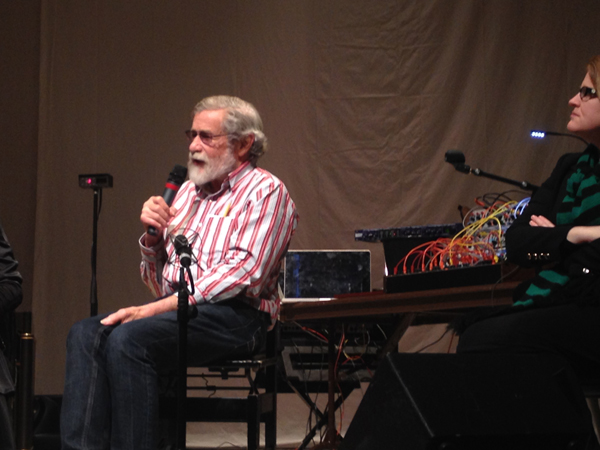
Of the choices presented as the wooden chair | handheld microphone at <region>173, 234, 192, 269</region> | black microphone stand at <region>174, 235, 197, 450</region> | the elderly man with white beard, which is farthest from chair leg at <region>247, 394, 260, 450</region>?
handheld microphone at <region>173, 234, 192, 269</region>

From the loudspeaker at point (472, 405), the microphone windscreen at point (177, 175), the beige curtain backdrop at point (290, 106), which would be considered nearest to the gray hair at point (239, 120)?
the microphone windscreen at point (177, 175)

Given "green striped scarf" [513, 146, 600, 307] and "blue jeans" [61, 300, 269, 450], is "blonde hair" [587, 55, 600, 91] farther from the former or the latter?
"blue jeans" [61, 300, 269, 450]

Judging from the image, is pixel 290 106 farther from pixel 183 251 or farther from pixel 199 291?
pixel 183 251

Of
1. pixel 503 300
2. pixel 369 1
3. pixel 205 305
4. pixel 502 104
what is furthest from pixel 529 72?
pixel 205 305

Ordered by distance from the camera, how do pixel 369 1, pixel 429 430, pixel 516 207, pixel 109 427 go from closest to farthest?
pixel 429 430 → pixel 109 427 → pixel 516 207 → pixel 369 1

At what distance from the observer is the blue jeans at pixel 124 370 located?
204cm

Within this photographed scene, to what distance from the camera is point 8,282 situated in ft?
7.33

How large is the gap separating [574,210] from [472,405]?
724mm

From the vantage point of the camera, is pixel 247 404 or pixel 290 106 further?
pixel 290 106

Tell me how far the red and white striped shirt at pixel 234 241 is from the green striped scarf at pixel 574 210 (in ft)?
2.56

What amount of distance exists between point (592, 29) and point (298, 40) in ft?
5.08

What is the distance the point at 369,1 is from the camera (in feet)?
13.6

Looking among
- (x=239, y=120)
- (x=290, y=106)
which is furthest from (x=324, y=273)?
(x=290, y=106)

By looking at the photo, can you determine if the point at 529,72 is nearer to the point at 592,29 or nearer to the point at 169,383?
the point at 592,29
